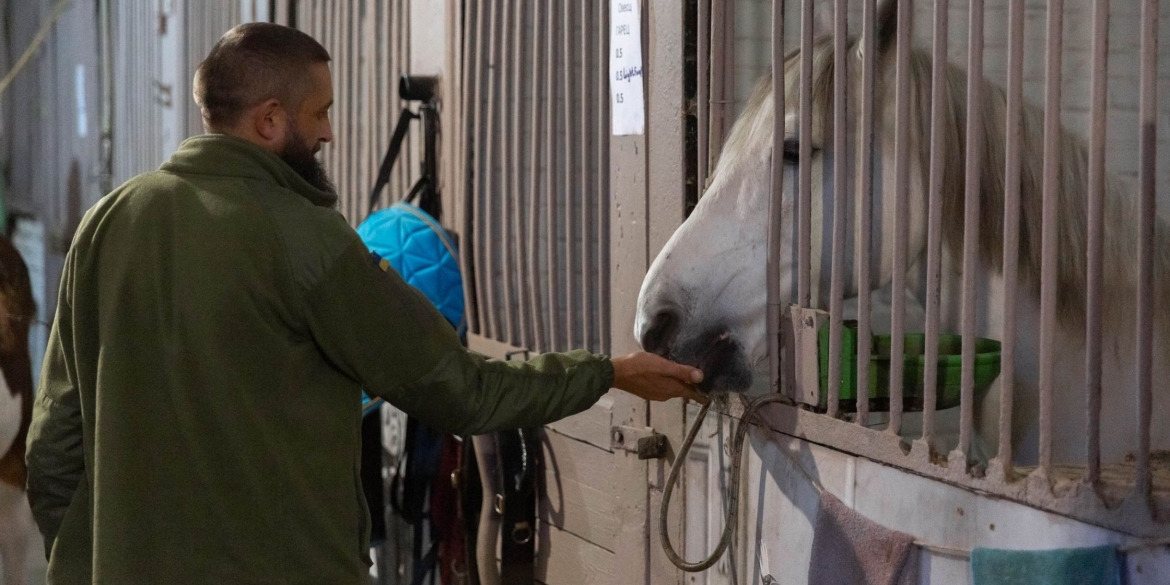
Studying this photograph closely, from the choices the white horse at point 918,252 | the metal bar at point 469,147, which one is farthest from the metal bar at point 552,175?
the white horse at point 918,252

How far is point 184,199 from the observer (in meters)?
1.45

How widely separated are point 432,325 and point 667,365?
36 centimetres

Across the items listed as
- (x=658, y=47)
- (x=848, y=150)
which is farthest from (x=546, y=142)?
(x=848, y=150)

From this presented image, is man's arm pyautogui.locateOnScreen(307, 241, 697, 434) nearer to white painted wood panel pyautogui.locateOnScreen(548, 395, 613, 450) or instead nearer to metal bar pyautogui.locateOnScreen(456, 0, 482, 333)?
white painted wood panel pyautogui.locateOnScreen(548, 395, 613, 450)

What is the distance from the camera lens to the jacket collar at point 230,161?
1.47 meters

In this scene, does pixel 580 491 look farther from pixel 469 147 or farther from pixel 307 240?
pixel 307 240

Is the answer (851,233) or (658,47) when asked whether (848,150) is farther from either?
(658,47)

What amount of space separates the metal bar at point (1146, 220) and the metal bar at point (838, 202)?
1.44 feet

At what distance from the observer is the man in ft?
4.71

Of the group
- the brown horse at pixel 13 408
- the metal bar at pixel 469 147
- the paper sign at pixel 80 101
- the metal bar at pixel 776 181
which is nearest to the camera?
the metal bar at pixel 776 181

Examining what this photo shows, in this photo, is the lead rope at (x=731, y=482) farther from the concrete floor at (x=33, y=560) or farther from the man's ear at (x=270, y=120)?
the concrete floor at (x=33, y=560)

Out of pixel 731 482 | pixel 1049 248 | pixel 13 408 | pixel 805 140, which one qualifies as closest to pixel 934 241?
pixel 1049 248

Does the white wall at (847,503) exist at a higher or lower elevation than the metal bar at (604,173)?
lower

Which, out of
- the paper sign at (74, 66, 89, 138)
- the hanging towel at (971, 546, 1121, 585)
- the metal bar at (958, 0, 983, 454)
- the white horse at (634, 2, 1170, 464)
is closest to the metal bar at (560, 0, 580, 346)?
the white horse at (634, 2, 1170, 464)
